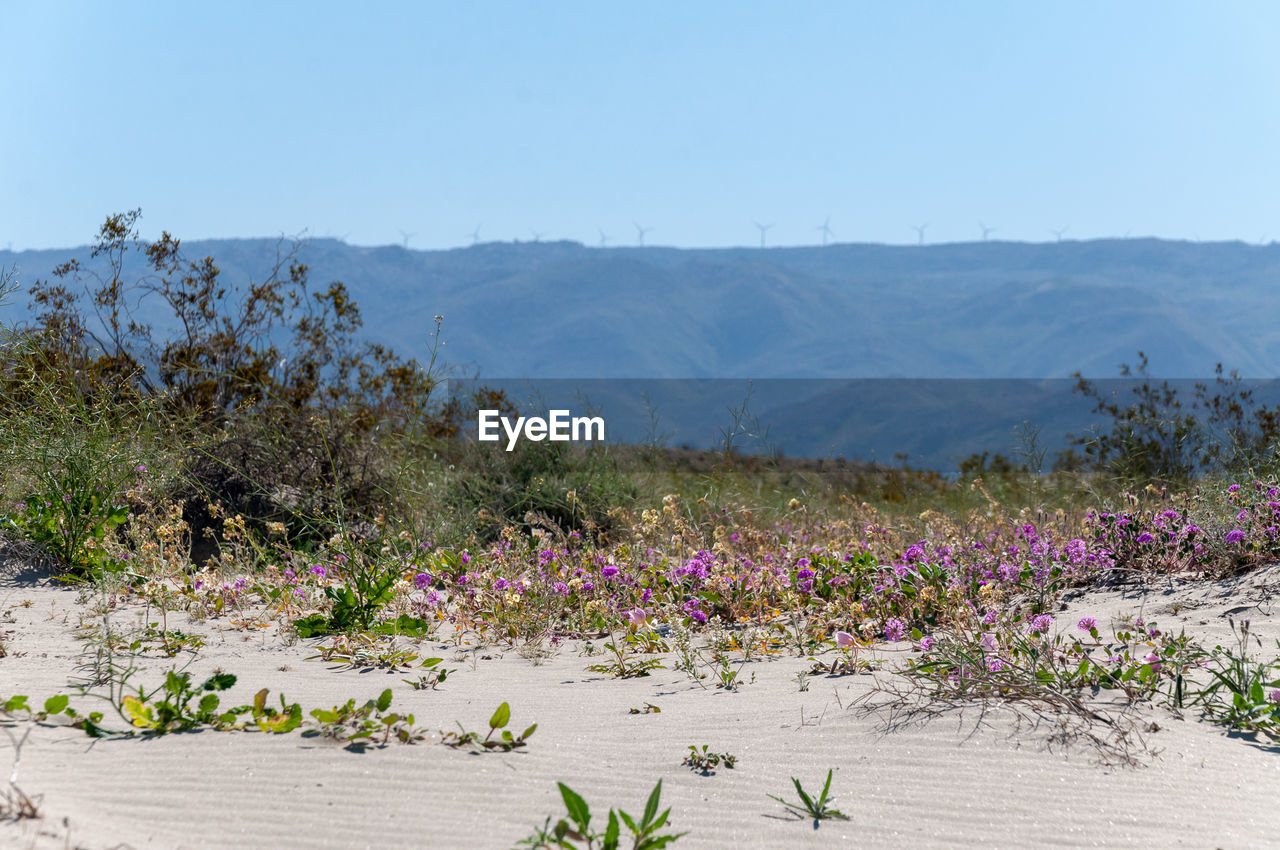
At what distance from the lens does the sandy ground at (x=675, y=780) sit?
2.66 meters

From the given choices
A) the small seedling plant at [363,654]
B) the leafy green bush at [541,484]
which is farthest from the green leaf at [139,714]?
the leafy green bush at [541,484]

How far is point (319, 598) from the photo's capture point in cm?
543

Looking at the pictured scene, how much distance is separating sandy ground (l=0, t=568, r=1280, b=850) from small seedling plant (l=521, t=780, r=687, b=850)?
12 centimetres

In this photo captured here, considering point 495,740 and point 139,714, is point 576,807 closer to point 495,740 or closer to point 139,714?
point 495,740

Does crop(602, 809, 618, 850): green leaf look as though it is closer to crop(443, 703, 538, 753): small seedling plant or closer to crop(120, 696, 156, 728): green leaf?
crop(443, 703, 538, 753): small seedling plant

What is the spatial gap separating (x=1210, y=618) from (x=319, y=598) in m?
4.36

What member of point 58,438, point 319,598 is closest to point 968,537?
point 319,598

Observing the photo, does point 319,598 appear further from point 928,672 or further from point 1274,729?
point 1274,729

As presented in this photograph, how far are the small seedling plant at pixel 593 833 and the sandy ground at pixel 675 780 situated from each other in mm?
120

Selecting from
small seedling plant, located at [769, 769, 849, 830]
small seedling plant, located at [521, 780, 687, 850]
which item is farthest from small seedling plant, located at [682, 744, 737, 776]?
small seedling plant, located at [521, 780, 687, 850]

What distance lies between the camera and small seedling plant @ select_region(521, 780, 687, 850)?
245cm

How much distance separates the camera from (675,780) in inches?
118

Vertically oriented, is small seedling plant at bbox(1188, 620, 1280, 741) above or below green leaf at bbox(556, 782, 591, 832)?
above

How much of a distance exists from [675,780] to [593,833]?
463 millimetres
